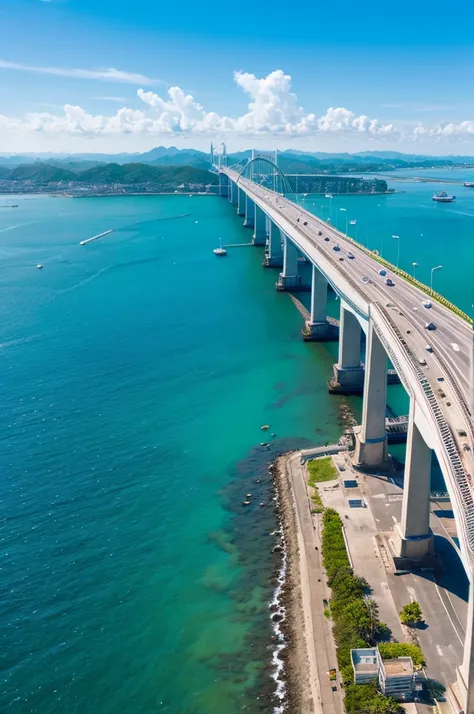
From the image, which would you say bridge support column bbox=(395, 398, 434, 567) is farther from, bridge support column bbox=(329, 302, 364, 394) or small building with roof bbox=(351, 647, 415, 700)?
bridge support column bbox=(329, 302, 364, 394)

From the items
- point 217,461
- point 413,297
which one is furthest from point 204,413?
point 413,297

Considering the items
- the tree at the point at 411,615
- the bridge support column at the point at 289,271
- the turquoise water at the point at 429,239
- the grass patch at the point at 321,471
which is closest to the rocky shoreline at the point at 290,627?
the grass patch at the point at 321,471

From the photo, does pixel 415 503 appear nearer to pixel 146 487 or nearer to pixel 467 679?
pixel 467 679

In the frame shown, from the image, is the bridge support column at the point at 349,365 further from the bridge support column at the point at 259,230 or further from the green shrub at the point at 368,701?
the bridge support column at the point at 259,230

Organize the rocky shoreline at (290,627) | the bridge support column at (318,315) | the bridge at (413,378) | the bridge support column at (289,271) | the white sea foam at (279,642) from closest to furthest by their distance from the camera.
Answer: the bridge at (413,378) → the rocky shoreline at (290,627) → the white sea foam at (279,642) → the bridge support column at (318,315) → the bridge support column at (289,271)

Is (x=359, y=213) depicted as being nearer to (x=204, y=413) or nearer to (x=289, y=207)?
(x=289, y=207)

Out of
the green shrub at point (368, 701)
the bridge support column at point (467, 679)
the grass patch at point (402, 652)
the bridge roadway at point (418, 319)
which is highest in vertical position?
the bridge roadway at point (418, 319)

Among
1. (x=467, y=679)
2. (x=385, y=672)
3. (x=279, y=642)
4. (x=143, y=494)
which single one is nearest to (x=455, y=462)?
(x=467, y=679)

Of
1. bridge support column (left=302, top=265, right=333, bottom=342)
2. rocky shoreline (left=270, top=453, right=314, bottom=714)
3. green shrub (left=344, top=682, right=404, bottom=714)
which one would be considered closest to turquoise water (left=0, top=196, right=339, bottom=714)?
rocky shoreline (left=270, top=453, right=314, bottom=714)
